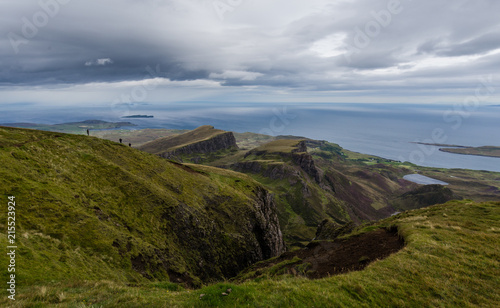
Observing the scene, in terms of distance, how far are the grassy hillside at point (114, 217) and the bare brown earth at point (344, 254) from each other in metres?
15.9

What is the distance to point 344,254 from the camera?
2628 cm

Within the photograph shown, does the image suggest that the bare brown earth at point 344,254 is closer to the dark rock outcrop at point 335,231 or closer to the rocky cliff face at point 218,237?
the rocky cliff face at point 218,237

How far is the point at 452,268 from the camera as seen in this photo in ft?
56.9

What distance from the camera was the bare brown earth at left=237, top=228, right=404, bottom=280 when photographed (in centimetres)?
2238

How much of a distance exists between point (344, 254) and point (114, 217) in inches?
1297

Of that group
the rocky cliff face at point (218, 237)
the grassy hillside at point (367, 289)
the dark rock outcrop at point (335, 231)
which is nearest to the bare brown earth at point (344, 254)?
the grassy hillside at point (367, 289)

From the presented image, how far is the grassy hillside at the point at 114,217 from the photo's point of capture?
2112 cm

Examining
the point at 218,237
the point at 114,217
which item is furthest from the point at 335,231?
the point at 114,217

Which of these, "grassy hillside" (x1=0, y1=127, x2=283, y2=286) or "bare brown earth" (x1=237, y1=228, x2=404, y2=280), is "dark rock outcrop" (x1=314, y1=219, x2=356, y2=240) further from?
"grassy hillside" (x1=0, y1=127, x2=283, y2=286)

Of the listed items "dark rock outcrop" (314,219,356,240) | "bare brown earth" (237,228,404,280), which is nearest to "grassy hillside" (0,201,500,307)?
"bare brown earth" (237,228,404,280)

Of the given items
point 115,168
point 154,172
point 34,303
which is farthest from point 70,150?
point 34,303

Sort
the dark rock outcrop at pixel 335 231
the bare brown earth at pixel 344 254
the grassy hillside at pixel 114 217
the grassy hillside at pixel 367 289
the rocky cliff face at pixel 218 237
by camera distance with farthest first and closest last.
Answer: the dark rock outcrop at pixel 335 231 < the rocky cliff face at pixel 218 237 < the bare brown earth at pixel 344 254 < the grassy hillside at pixel 114 217 < the grassy hillside at pixel 367 289

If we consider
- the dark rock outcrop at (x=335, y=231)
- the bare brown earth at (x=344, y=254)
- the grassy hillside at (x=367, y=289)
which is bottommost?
the dark rock outcrop at (x=335, y=231)

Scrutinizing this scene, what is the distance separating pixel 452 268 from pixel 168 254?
34690 millimetres
